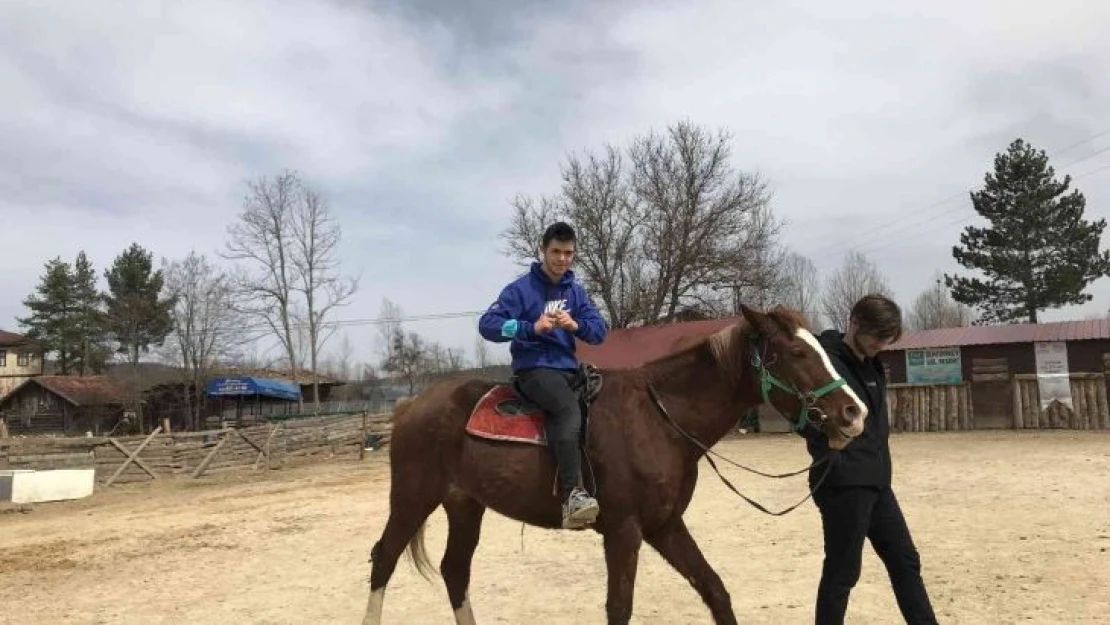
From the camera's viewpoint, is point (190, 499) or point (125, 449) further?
point (125, 449)

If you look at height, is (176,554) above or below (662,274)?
below

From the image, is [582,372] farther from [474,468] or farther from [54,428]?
[54,428]

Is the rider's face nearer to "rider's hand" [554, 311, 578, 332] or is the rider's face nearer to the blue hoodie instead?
the blue hoodie

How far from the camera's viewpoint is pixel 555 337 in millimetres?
4613

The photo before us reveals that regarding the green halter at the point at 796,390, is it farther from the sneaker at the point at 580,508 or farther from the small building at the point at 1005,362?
the small building at the point at 1005,362

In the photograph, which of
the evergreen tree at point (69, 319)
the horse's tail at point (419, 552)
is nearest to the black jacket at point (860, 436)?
the horse's tail at point (419, 552)

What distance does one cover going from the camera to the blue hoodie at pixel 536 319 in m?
4.55

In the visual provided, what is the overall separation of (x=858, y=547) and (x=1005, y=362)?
1022 inches

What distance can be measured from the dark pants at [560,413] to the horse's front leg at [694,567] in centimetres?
66

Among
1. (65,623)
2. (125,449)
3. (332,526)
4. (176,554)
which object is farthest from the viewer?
(125,449)

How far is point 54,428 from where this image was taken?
43.9 metres

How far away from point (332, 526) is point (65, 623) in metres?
5.03

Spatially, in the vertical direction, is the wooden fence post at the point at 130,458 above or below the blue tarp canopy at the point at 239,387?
below

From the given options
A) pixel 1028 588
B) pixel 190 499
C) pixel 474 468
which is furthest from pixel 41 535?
pixel 1028 588
